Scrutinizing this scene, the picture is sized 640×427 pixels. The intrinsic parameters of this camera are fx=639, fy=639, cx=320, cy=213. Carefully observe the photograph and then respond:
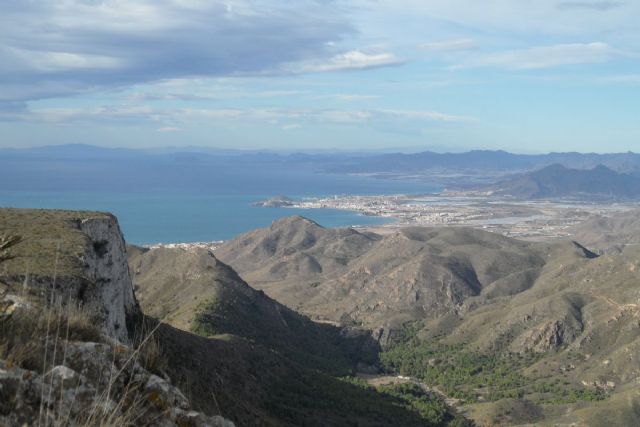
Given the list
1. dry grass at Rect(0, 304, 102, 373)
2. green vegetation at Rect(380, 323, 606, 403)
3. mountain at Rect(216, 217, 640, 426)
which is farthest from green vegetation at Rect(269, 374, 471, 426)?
dry grass at Rect(0, 304, 102, 373)

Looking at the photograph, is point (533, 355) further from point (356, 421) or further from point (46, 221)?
point (46, 221)

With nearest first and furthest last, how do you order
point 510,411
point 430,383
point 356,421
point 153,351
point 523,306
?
1. point 153,351
2. point 356,421
3. point 510,411
4. point 430,383
5. point 523,306

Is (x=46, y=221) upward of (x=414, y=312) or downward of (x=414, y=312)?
upward

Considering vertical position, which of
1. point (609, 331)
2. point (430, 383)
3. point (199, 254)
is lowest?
point (430, 383)

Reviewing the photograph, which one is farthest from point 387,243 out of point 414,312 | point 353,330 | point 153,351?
point 153,351

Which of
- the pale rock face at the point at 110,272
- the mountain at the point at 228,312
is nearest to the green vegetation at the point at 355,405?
the mountain at the point at 228,312

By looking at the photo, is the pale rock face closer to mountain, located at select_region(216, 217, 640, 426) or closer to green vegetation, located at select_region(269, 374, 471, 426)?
green vegetation, located at select_region(269, 374, 471, 426)
